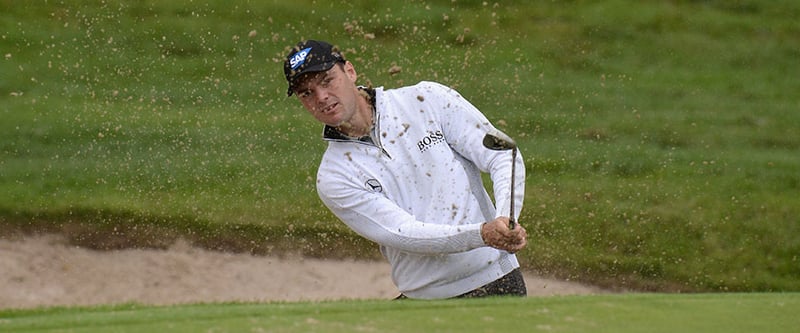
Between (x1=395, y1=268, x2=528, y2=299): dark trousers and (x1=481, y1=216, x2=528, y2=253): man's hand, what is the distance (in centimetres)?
41

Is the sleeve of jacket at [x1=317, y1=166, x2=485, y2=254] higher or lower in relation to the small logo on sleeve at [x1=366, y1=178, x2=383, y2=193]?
lower

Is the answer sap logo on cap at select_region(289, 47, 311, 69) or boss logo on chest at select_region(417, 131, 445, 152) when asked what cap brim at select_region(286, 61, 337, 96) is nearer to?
sap logo on cap at select_region(289, 47, 311, 69)

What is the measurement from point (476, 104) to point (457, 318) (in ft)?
23.3

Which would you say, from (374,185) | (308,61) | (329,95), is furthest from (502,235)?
(308,61)

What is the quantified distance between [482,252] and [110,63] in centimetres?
713

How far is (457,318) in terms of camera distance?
3637 mm

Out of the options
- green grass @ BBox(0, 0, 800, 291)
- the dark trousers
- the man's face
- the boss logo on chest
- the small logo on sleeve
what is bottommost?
green grass @ BBox(0, 0, 800, 291)

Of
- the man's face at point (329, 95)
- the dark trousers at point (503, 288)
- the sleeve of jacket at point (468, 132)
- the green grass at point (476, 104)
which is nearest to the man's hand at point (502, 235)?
the sleeve of jacket at point (468, 132)

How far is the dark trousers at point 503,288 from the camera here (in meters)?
4.46

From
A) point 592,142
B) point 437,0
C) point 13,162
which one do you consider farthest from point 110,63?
point 592,142

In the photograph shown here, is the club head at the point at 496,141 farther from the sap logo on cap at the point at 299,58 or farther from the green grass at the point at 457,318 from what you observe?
the sap logo on cap at the point at 299,58

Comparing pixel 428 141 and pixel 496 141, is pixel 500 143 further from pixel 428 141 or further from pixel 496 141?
pixel 428 141

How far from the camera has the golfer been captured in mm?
4344

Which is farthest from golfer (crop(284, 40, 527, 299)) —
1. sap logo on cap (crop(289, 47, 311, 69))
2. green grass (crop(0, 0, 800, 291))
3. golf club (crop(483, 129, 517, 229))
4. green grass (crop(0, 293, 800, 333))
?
green grass (crop(0, 0, 800, 291))
